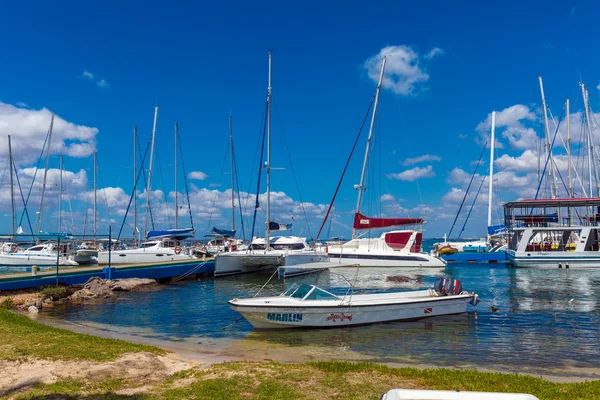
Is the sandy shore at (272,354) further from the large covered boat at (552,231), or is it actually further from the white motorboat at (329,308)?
the large covered boat at (552,231)

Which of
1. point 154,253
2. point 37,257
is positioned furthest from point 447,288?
point 37,257

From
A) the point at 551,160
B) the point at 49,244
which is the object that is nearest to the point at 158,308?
the point at 49,244

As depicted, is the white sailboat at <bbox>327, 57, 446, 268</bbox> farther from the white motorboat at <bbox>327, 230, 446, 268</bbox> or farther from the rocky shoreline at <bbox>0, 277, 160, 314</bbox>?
the rocky shoreline at <bbox>0, 277, 160, 314</bbox>

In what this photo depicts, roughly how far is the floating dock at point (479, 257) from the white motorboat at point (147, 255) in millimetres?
34468

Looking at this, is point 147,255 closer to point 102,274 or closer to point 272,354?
→ point 102,274

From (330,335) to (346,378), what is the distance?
695cm

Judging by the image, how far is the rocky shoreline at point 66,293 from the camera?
2258 cm

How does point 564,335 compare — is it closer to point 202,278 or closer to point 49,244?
point 202,278

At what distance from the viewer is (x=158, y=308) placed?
76.4 feet

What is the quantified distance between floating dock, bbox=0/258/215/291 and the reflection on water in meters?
3.75

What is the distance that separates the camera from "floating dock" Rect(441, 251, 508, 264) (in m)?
56.2

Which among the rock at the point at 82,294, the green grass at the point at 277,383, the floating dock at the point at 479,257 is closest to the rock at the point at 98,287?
the rock at the point at 82,294

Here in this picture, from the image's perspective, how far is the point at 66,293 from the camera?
A: 25672 millimetres

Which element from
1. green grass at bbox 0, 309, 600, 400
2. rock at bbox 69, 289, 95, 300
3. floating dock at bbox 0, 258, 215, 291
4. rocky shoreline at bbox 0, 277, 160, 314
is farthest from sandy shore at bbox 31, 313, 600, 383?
floating dock at bbox 0, 258, 215, 291
